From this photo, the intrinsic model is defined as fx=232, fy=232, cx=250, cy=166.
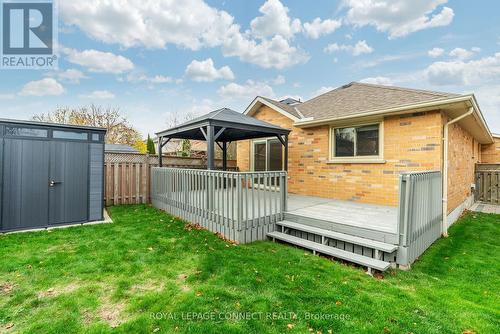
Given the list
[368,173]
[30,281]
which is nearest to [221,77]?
[368,173]

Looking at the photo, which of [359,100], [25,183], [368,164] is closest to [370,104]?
[359,100]

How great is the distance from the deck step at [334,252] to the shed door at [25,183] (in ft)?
17.8

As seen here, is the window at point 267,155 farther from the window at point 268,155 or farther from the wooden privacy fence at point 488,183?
the wooden privacy fence at point 488,183

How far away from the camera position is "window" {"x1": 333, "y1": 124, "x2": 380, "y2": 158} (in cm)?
675

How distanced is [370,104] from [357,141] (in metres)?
1.21

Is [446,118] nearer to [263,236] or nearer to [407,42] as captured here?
[263,236]

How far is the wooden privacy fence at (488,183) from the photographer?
10305mm

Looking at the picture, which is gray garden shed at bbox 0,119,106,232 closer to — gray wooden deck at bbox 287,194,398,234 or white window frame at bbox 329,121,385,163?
gray wooden deck at bbox 287,194,398,234

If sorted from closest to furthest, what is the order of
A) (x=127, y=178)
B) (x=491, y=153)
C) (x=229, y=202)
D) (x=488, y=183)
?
(x=229, y=202), (x=127, y=178), (x=488, y=183), (x=491, y=153)

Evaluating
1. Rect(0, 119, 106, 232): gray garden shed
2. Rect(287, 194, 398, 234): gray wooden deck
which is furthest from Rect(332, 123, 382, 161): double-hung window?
Rect(0, 119, 106, 232): gray garden shed

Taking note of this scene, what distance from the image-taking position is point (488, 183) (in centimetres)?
1058

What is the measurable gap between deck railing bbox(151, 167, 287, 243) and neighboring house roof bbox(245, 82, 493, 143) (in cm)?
318

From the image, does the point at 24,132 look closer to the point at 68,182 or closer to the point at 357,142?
the point at 68,182

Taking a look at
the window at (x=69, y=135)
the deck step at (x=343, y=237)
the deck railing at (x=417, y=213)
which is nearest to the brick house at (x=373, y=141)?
the deck railing at (x=417, y=213)
